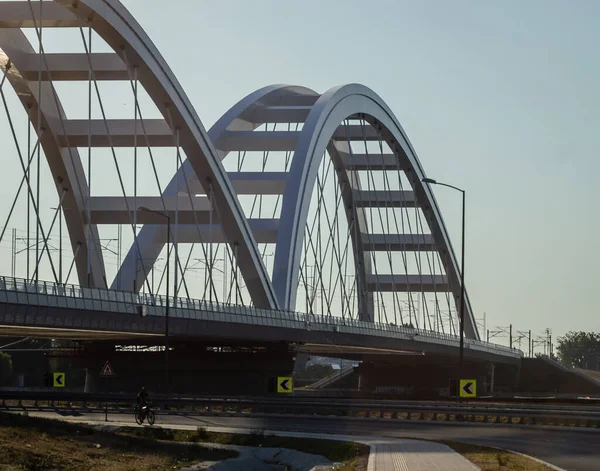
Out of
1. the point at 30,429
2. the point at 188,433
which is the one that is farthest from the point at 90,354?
the point at 30,429

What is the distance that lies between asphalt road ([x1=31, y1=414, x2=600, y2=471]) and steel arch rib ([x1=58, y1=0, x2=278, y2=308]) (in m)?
16.7

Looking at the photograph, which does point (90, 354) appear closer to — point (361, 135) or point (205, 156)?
point (205, 156)

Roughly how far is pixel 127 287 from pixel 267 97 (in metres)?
20.7

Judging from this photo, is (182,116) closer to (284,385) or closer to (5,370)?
(284,385)

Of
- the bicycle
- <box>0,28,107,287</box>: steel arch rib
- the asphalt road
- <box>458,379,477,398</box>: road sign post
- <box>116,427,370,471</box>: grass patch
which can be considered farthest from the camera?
<box>0,28,107,287</box>: steel arch rib

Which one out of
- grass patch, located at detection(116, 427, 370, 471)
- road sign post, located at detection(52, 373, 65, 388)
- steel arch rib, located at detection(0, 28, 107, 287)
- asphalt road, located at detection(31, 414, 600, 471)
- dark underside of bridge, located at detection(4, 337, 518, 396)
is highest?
steel arch rib, located at detection(0, 28, 107, 287)

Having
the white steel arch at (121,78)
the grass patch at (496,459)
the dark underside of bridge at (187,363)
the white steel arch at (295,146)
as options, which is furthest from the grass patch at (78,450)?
the dark underside of bridge at (187,363)

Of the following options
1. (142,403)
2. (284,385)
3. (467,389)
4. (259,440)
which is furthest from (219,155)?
(259,440)

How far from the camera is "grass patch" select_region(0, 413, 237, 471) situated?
98.4ft

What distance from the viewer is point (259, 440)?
1644 inches

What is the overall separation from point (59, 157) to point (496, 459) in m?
40.7

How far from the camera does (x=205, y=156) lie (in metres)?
71.8

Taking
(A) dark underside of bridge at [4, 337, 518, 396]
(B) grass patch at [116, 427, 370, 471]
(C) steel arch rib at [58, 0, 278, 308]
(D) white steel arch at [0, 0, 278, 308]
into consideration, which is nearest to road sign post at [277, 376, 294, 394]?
(D) white steel arch at [0, 0, 278, 308]

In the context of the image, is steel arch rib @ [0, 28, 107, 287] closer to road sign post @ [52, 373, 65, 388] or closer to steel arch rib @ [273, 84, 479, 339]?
road sign post @ [52, 373, 65, 388]
